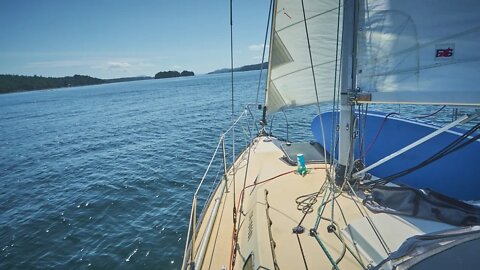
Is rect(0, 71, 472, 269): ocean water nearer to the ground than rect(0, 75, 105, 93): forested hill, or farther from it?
nearer to the ground

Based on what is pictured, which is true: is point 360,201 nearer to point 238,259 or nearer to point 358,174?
point 358,174

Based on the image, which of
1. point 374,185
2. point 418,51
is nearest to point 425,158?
point 374,185

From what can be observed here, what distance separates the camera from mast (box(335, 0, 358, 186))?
3.81 metres

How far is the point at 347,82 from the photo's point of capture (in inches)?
157

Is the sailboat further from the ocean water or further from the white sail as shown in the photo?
the ocean water

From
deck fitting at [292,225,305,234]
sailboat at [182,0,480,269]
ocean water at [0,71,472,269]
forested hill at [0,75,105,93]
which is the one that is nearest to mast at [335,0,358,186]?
sailboat at [182,0,480,269]

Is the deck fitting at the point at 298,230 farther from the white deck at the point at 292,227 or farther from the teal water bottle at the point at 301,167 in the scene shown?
the teal water bottle at the point at 301,167

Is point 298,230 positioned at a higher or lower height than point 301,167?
lower

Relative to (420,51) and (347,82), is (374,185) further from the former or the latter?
(420,51)

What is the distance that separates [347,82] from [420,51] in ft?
3.26

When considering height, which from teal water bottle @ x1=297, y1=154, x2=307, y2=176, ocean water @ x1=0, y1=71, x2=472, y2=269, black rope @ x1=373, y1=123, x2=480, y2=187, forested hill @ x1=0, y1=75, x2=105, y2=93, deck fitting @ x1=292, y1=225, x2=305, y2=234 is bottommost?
ocean water @ x1=0, y1=71, x2=472, y2=269

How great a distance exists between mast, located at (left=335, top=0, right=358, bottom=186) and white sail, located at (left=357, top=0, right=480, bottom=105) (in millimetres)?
112

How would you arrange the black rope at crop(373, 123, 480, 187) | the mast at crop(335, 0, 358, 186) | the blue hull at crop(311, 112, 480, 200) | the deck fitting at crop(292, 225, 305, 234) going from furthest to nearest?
1. the blue hull at crop(311, 112, 480, 200)
2. the mast at crop(335, 0, 358, 186)
3. the deck fitting at crop(292, 225, 305, 234)
4. the black rope at crop(373, 123, 480, 187)

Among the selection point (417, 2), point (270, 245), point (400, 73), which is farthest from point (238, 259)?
point (417, 2)
